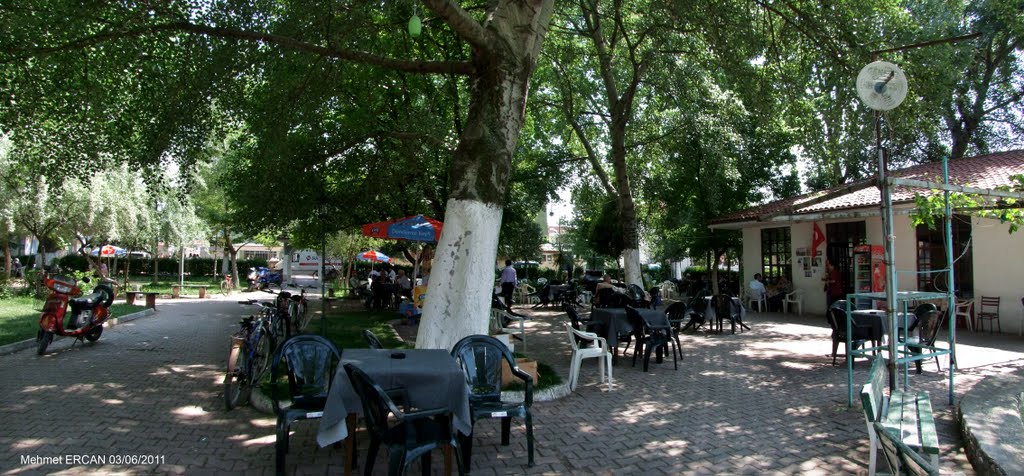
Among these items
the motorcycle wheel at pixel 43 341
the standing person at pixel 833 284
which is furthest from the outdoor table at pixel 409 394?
the standing person at pixel 833 284

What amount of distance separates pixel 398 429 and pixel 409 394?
262 mm

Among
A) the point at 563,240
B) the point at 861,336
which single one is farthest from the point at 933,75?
the point at 563,240

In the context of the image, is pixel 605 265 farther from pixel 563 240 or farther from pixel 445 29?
pixel 445 29

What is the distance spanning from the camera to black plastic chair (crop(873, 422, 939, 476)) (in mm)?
2521

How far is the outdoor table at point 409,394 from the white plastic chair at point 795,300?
46.9ft

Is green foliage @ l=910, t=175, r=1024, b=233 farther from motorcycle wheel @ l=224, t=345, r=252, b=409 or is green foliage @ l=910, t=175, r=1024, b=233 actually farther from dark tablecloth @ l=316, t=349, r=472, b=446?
motorcycle wheel @ l=224, t=345, r=252, b=409

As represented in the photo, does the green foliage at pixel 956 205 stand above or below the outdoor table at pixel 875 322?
above

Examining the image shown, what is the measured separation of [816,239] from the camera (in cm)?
1531

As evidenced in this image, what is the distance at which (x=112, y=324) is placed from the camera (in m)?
12.3

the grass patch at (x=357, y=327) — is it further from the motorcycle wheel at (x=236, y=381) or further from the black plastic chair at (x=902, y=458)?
the black plastic chair at (x=902, y=458)

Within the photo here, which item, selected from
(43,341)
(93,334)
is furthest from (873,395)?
(93,334)

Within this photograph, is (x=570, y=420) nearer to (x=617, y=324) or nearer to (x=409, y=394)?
(x=409, y=394)

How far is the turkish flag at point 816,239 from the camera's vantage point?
1518 cm

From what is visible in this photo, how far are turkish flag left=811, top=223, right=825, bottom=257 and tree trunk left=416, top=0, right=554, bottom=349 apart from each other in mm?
12184
